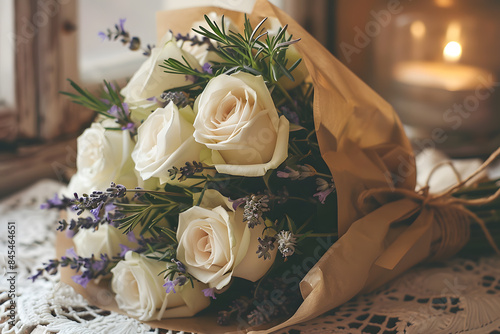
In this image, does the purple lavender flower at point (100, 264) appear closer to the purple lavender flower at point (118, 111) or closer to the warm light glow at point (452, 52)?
the purple lavender flower at point (118, 111)

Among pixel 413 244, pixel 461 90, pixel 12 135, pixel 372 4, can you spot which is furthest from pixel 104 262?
pixel 372 4

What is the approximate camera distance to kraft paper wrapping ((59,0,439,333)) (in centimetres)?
53

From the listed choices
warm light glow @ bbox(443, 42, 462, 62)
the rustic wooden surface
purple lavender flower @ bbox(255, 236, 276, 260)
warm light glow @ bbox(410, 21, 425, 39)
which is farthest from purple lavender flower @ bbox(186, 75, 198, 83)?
warm light glow @ bbox(410, 21, 425, 39)

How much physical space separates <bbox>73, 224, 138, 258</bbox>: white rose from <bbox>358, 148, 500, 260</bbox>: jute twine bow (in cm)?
34

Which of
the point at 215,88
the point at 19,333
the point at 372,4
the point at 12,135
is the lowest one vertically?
the point at 19,333

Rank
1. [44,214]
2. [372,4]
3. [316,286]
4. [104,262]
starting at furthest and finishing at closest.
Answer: [372,4] → [44,214] → [104,262] → [316,286]

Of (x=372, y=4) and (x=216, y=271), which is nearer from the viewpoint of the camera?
(x=216, y=271)

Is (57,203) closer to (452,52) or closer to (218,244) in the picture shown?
(218,244)

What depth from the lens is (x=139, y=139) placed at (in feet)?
1.82

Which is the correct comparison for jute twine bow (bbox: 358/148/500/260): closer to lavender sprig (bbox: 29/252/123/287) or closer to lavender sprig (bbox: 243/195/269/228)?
lavender sprig (bbox: 243/195/269/228)

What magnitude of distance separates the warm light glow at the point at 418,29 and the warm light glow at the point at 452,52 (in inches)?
6.2

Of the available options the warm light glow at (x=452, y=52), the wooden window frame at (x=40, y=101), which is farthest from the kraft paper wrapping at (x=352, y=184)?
the warm light glow at (x=452, y=52)

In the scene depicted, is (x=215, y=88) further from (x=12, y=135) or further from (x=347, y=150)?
(x=12, y=135)

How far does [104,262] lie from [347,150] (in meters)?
0.33
